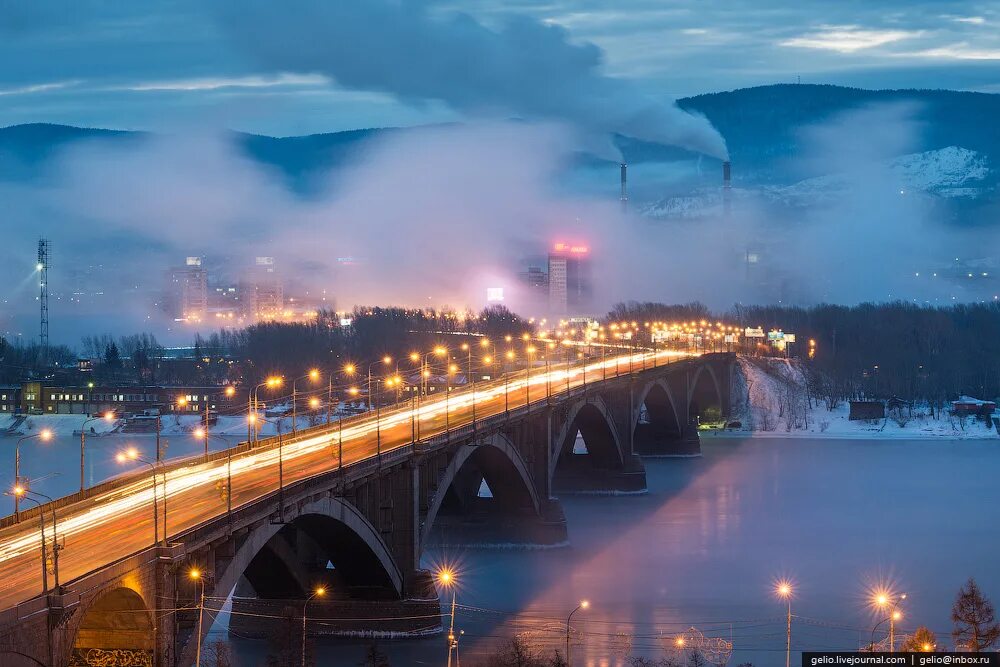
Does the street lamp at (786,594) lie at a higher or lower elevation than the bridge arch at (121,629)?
lower

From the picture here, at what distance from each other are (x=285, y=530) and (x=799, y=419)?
57.7m

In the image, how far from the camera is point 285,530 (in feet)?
79.8

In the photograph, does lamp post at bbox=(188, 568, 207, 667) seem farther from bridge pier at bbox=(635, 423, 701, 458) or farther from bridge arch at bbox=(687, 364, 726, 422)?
bridge arch at bbox=(687, 364, 726, 422)

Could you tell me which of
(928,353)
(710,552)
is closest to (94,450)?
(710,552)

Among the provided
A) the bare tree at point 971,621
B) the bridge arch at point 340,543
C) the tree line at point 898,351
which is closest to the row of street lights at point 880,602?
the bare tree at point 971,621

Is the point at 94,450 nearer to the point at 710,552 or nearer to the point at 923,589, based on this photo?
the point at 710,552

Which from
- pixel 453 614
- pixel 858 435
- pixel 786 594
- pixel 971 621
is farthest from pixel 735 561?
pixel 858 435

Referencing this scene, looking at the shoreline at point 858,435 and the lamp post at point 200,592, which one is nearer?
the lamp post at point 200,592

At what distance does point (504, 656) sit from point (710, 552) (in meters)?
14.4

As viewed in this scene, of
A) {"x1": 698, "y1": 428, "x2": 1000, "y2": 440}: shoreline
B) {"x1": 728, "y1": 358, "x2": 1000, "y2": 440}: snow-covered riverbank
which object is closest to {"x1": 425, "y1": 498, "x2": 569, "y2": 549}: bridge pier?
{"x1": 698, "y1": 428, "x2": 1000, "y2": 440}: shoreline

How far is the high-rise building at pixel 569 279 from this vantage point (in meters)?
184

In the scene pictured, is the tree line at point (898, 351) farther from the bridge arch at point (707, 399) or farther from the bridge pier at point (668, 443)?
the bridge pier at point (668, 443)

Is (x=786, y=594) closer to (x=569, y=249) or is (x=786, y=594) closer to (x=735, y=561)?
(x=735, y=561)

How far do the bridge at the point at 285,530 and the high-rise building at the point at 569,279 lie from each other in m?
A: 135
